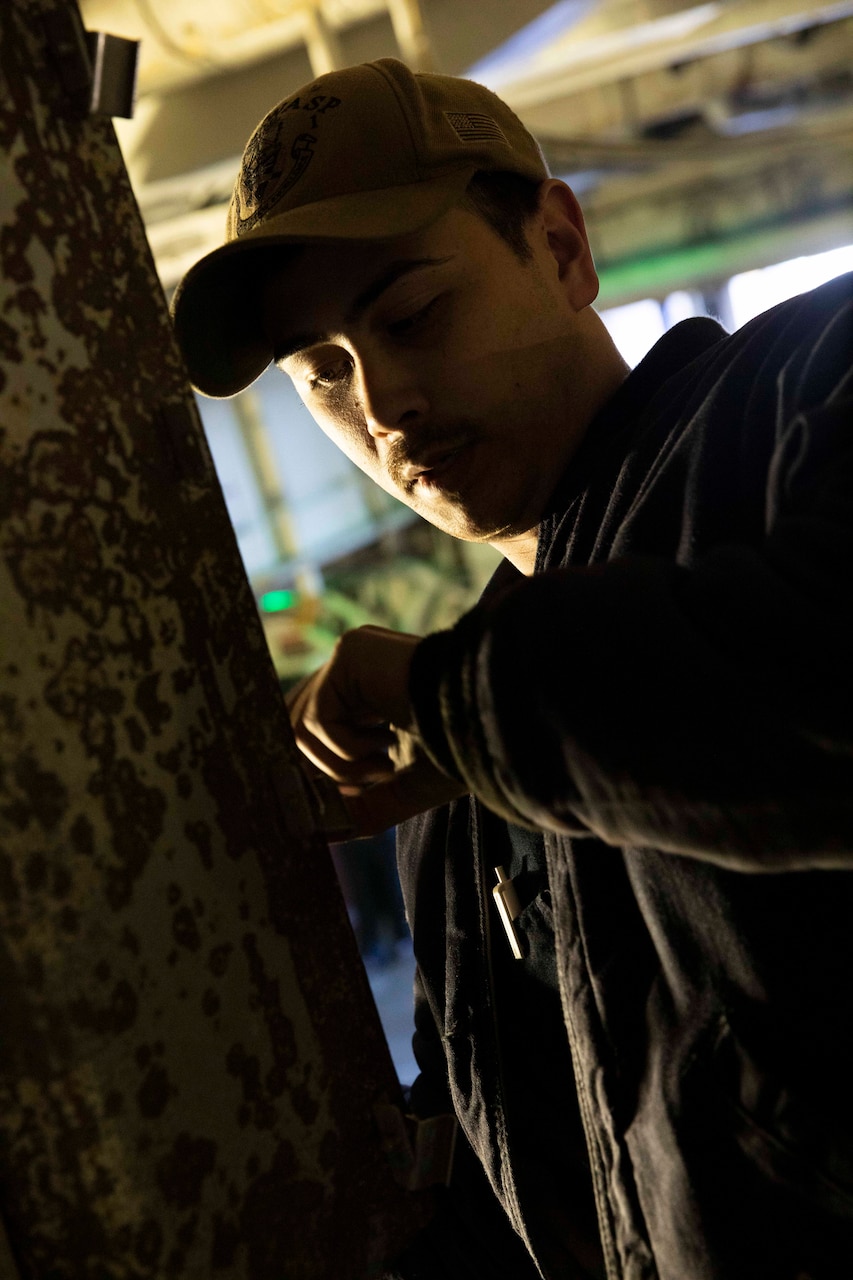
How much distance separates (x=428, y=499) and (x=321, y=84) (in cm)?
40

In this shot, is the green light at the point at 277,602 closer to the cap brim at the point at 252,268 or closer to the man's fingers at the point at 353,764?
the cap brim at the point at 252,268

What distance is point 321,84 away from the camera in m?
0.95

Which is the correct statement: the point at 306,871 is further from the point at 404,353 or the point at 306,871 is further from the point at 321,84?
the point at 321,84

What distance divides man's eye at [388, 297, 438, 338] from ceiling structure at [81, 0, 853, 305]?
2043mm

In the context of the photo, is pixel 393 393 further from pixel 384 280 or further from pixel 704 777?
pixel 704 777

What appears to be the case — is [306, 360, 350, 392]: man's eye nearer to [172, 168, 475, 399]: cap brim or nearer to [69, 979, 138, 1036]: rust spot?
[172, 168, 475, 399]: cap brim

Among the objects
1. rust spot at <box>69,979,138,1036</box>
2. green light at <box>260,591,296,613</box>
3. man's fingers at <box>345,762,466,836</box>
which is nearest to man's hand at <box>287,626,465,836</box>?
man's fingers at <box>345,762,466,836</box>

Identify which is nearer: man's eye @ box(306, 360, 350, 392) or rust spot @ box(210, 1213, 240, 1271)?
rust spot @ box(210, 1213, 240, 1271)

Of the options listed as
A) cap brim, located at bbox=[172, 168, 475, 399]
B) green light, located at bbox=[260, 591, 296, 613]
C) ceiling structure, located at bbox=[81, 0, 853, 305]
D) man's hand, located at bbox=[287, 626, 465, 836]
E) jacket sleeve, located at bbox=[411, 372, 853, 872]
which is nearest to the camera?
jacket sleeve, located at bbox=[411, 372, 853, 872]

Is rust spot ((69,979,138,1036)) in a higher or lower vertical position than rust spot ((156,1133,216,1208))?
higher

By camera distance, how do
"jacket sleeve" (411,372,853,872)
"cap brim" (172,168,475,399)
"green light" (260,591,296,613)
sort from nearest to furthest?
1. "jacket sleeve" (411,372,853,872)
2. "cap brim" (172,168,475,399)
3. "green light" (260,591,296,613)

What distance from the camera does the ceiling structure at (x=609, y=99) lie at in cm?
282

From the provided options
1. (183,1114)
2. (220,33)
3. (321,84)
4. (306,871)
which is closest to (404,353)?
(321,84)

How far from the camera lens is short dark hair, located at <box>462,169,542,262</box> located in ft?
3.16
